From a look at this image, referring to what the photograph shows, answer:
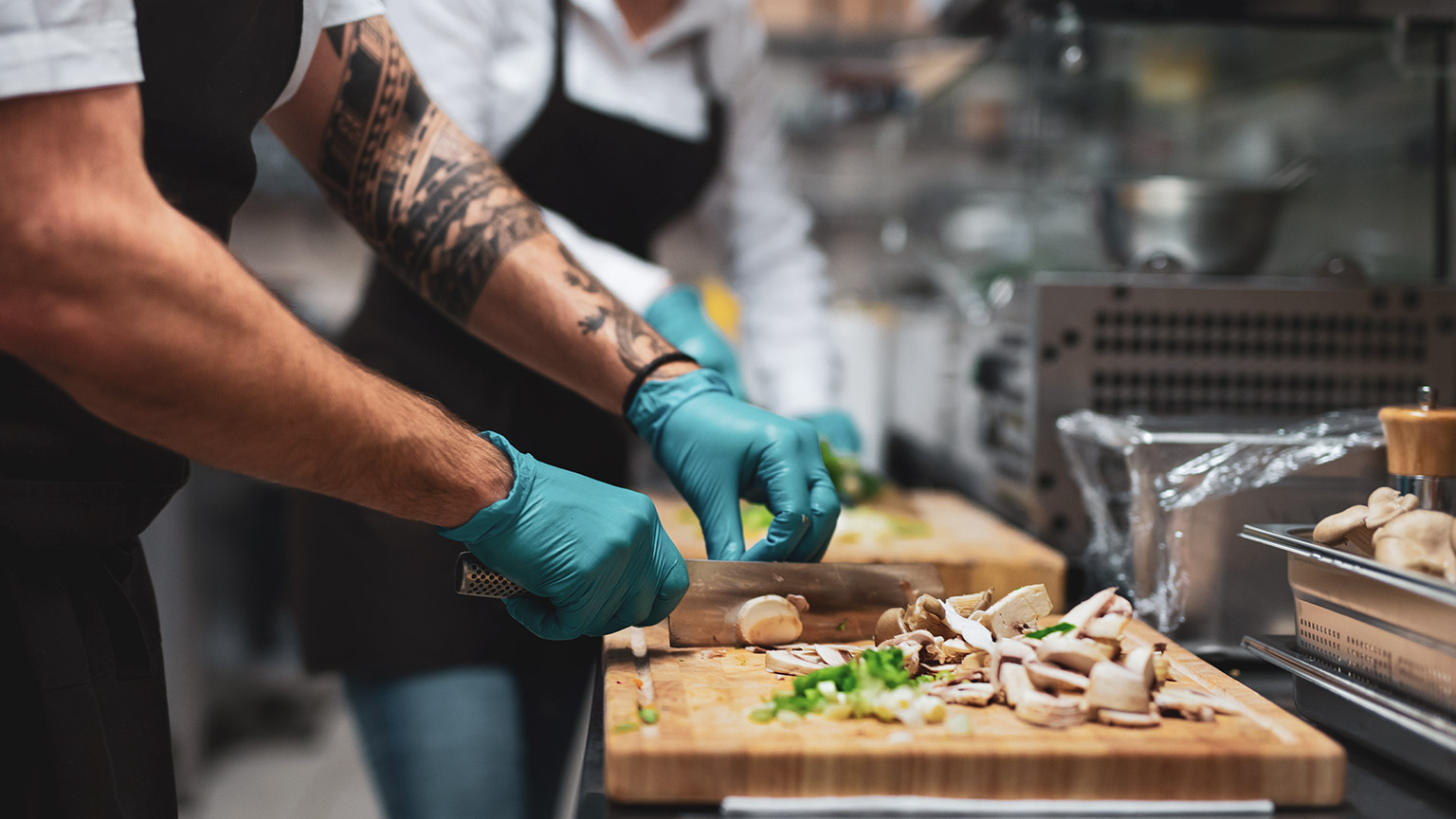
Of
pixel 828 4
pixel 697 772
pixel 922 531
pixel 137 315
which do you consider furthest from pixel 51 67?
pixel 828 4

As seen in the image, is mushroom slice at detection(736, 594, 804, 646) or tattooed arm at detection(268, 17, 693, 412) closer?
mushroom slice at detection(736, 594, 804, 646)

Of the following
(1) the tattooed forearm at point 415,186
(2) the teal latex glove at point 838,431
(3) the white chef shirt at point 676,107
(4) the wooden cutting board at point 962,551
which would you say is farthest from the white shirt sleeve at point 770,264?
(1) the tattooed forearm at point 415,186

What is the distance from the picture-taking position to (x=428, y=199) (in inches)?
41.6

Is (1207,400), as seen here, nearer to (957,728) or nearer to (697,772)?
(957,728)

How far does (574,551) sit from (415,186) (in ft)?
1.56

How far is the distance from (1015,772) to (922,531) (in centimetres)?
73

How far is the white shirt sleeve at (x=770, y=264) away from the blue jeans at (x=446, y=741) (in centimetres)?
78

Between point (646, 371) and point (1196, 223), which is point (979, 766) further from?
point (1196, 223)

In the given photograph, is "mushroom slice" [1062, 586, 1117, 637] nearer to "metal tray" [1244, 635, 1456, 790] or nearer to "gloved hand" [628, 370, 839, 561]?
"metal tray" [1244, 635, 1456, 790]

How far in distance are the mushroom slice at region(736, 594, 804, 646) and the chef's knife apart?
0.02 meters

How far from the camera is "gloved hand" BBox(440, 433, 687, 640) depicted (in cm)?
78

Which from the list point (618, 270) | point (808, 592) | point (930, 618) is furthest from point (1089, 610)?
point (618, 270)

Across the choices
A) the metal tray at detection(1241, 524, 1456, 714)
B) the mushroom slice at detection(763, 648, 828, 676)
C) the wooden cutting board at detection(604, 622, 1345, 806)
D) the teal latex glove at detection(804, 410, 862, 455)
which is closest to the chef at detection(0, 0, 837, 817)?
the mushroom slice at detection(763, 648, 828, 676)

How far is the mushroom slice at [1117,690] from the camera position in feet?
2.15
